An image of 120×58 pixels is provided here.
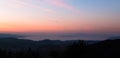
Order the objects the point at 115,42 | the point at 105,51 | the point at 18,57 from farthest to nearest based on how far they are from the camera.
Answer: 1. the point at 115,42
2. the point at 105,51
3. the point at 18,57

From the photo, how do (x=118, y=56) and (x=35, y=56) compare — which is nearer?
(x=118, y=56)

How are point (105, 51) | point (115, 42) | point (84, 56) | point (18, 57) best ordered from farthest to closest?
point (115, 42) < point (105, 51) < point (18, 57) < point (84, 56)

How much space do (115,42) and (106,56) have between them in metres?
13.8

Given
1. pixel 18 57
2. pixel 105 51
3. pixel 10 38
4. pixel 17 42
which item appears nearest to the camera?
pixel 18 57

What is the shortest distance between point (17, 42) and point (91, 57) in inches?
5629

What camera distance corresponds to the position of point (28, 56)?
57.6 metres

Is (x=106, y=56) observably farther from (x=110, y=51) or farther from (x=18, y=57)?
(x=18, y=57)

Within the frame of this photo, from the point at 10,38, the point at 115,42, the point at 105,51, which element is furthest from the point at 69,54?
the point at 10,38

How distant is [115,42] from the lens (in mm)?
69750

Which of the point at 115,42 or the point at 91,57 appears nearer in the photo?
the point at 91,57

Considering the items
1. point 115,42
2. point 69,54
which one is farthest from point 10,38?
point 69,54

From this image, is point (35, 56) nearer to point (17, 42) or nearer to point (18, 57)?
point (18, 57)

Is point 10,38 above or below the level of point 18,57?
above

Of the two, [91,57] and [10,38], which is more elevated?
[10,38]
